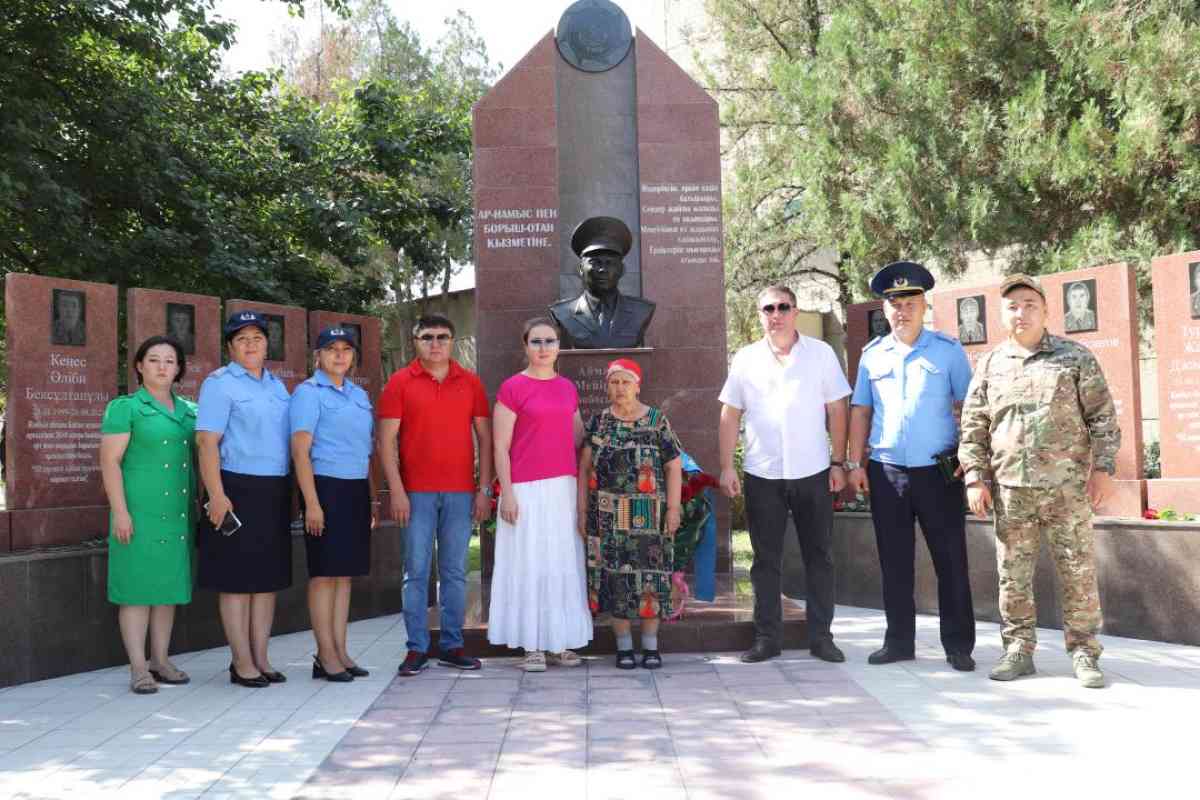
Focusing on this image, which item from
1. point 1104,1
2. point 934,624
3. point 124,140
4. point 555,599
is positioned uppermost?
point 1104,1

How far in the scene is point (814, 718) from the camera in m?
4.31

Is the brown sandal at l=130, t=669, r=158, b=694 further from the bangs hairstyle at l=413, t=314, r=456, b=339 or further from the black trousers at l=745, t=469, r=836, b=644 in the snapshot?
the black trousers at l=745, t=469, r=836, b=644

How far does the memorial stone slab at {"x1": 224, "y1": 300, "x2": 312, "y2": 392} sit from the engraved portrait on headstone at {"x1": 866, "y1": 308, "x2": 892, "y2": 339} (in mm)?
4188

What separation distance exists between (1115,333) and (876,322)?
6.01ft

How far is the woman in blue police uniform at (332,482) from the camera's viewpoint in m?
5.09

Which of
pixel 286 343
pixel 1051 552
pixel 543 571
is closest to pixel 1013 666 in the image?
pixel 1051 552

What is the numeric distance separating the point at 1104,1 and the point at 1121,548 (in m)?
5.57

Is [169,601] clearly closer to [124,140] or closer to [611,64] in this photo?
[611,64]

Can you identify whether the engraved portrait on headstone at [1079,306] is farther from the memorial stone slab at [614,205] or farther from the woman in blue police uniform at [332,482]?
the woman in blue police uniform at [332,482]

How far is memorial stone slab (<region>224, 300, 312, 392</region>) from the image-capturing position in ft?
24.4

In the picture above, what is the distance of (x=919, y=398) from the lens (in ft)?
17.1

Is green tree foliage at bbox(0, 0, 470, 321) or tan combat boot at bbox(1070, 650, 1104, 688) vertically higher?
green tree foliage at bbox(0, 0, 470, 321)

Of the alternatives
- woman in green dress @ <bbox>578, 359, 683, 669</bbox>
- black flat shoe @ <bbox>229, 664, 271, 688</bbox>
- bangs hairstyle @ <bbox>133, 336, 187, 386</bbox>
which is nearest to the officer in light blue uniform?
woman in green dress @ <bbox>578, 359, 683, 669</bbox>

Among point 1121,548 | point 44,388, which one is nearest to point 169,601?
point 44,388
